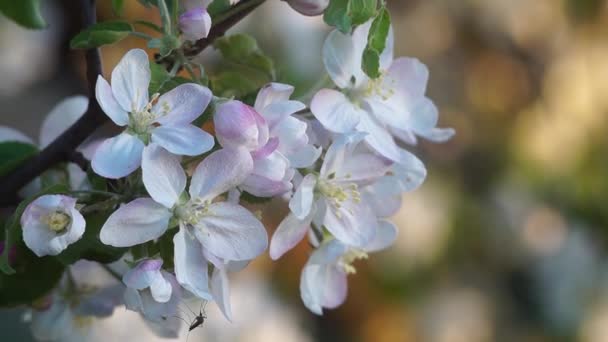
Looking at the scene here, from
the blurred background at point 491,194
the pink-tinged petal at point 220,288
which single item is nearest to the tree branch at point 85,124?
the pink-tinged petal at point 220,288

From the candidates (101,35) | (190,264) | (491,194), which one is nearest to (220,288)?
(190,264)

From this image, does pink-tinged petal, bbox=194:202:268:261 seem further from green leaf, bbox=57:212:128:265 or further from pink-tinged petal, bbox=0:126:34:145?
pink-tinged petal, bbox=0:126:34:145

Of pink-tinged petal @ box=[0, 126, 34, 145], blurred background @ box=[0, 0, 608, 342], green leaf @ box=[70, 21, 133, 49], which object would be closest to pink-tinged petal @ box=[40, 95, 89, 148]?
pink-tinged petal @ box=[0, 126, 34, 145]

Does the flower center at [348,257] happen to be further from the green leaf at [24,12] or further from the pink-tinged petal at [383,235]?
the green leaf at [24,12]

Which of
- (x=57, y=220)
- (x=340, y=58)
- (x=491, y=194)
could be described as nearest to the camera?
(x=57, y=220)

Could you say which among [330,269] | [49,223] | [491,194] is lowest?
[491,194]

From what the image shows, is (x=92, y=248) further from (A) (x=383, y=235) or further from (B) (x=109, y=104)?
(A) (x=383, y=235)
